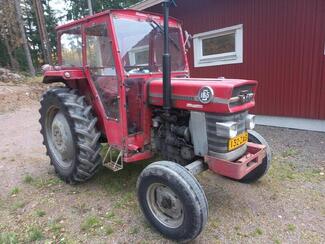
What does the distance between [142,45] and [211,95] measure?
3.88ft

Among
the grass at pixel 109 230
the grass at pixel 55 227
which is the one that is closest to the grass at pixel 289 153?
the grass at pixel 109 230

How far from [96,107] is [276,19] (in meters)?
4.45

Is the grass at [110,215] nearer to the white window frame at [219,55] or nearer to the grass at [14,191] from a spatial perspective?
the grass at [14,191]

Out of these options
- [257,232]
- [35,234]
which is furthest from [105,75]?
[257,232]

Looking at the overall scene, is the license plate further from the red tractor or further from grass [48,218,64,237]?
grass [48,218,64,237]

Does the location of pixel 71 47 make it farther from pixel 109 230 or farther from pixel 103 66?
pixel 109 230

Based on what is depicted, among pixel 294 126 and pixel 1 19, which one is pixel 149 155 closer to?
pixel 294 126

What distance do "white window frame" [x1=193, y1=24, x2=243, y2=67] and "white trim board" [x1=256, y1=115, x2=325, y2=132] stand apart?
155 centimetres

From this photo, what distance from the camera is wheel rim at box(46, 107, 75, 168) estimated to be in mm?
3326

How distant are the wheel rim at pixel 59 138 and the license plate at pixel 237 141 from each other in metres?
1.96

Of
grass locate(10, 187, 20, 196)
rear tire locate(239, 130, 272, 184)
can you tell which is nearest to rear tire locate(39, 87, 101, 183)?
grass locate(10, 187, 20, 196)

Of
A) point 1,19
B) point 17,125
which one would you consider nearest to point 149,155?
point 17,125

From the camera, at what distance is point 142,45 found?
10.1ft

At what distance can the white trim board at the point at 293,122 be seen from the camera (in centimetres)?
536
